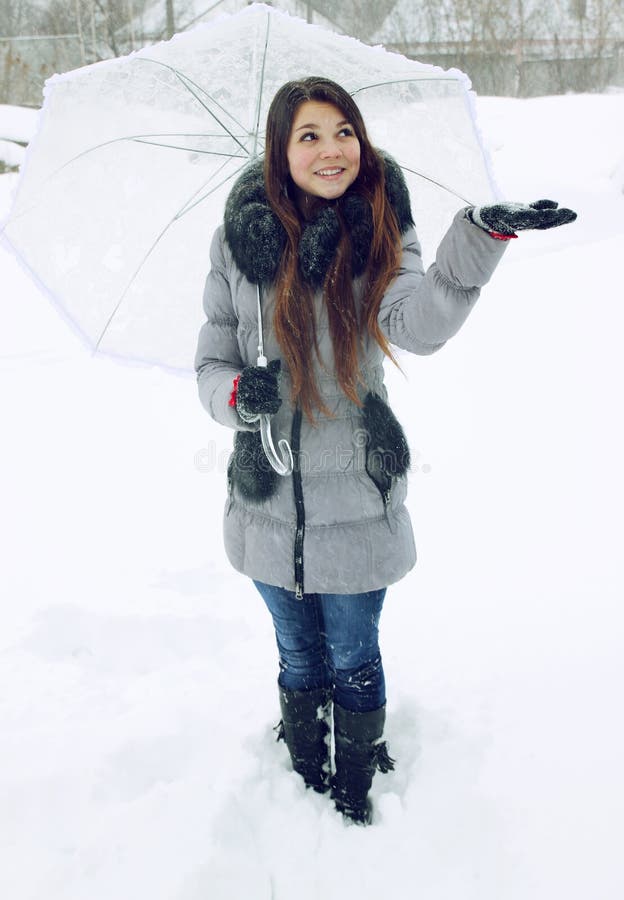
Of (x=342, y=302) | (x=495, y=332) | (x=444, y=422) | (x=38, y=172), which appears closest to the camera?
(x=342, y=302)

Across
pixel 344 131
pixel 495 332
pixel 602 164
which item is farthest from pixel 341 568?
pixel 602 164

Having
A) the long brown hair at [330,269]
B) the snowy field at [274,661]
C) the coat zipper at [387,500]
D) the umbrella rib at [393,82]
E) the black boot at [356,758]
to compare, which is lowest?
the snowy field at [274,661]

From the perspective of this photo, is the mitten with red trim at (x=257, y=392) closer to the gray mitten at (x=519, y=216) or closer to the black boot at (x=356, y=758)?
the gray mitten at (x=519, y=216)

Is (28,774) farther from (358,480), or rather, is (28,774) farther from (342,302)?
(342,302)

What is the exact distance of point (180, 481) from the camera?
150 inches

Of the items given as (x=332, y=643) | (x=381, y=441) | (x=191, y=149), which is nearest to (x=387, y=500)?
(x=381, y=441)

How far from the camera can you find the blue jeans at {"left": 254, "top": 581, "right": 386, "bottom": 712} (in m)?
1.76

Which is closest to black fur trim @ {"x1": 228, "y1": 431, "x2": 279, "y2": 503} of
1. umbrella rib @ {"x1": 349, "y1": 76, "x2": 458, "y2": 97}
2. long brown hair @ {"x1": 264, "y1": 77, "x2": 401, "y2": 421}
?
long brown hair @ {"x1": 264, "y1": 77, "x2": 401, "y2": 421}

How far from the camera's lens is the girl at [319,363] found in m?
1.54

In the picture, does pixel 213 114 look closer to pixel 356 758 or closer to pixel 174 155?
pixel 174 155

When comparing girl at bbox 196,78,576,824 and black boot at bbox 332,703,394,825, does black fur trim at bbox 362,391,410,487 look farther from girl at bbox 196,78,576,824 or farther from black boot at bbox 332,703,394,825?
black boot at bbox 332,703,394,825

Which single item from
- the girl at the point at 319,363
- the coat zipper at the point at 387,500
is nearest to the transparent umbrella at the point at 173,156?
the girl at the point at 319,363

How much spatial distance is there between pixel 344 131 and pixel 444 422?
280 centimetres

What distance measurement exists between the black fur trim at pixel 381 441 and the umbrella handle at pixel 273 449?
0.60 ft
